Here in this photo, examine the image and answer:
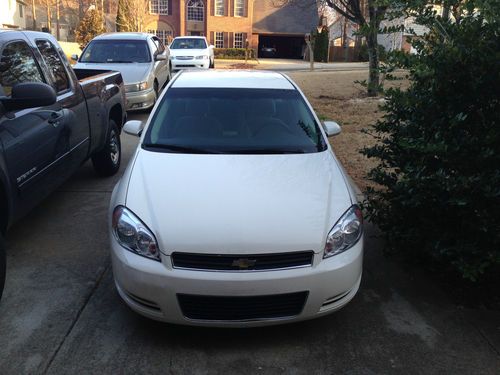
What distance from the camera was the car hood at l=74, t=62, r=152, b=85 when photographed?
10897 mm

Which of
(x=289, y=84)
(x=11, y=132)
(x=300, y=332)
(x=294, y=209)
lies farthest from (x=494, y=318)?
(x=11, y=132)

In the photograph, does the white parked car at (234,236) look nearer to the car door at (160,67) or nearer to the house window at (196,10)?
the car door at (160,67)

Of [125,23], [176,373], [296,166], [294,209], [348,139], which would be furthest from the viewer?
[125,23]

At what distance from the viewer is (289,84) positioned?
502cm

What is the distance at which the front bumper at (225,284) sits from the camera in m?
2.91

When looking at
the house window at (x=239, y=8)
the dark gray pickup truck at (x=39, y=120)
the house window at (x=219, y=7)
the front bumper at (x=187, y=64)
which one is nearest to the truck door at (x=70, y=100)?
the dark gray pickup truck at (x=39, y=120)

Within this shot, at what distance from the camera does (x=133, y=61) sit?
1174 cm

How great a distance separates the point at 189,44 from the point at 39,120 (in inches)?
735

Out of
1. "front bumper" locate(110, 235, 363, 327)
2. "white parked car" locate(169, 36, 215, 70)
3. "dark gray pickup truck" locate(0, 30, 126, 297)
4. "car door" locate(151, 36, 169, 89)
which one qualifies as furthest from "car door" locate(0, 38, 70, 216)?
"white parked car" locate(169, 36, 215, 70)

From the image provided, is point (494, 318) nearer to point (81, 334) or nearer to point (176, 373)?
point (176, 373)

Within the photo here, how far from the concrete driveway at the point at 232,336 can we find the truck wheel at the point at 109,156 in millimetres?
2618

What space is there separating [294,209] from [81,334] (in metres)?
1.58

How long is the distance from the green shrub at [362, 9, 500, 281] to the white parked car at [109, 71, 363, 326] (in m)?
0.60

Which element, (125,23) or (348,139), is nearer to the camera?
(348,139)
